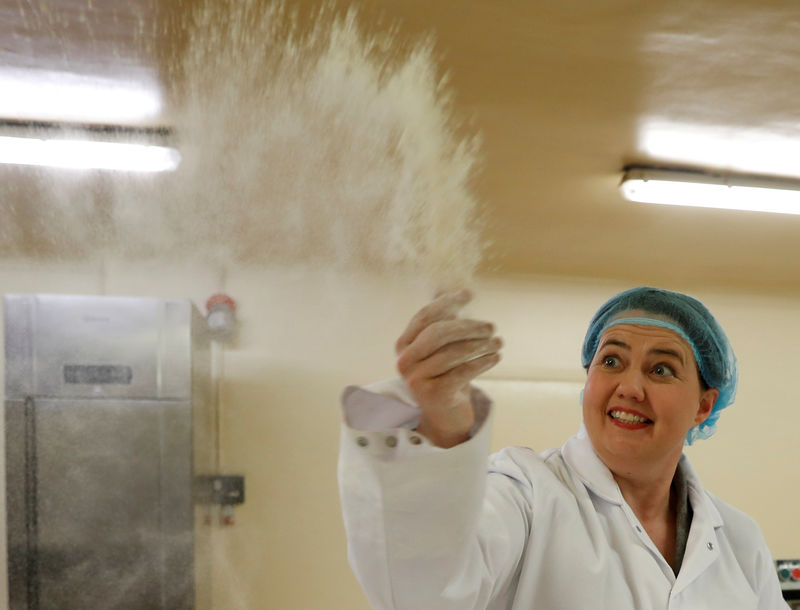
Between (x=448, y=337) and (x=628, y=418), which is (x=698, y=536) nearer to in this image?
(x=628, y=418)

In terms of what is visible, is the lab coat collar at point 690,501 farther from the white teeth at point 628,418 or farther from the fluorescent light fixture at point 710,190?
the fluorescent light fixture at point 710,190

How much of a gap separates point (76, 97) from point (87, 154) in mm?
78

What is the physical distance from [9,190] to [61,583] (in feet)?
2.20

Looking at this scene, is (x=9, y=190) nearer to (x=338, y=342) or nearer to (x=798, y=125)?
(x=338, y=342)

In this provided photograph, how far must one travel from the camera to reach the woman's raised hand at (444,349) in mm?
447

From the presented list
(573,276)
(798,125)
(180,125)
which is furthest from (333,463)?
(798,125)

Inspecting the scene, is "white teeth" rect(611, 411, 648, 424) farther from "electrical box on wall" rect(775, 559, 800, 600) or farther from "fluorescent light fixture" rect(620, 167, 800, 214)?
"electrical box on wall" rect(775, 559, 800, 600)

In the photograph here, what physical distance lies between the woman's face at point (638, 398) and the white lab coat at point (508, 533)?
38 mm

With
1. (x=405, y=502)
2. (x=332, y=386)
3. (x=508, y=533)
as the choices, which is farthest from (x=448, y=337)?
(x=332, y=386)

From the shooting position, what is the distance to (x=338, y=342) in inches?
68.2

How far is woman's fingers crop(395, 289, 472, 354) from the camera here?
453mm

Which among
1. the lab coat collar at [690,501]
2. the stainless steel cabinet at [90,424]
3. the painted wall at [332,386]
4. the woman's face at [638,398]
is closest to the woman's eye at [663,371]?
the woman's face at [638,398]

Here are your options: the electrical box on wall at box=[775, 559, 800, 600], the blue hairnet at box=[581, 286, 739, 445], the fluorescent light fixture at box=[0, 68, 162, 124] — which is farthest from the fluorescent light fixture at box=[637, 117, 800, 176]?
the electrical box on wall at box=[775, 559, 800, 600]

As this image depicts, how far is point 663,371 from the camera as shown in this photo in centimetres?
80
